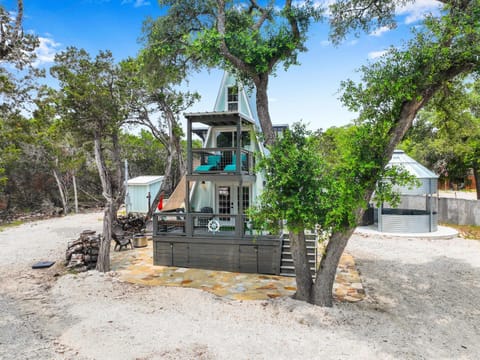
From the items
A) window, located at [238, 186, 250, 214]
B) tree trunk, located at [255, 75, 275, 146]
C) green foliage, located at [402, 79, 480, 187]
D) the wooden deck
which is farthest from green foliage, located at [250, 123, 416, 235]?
window, located at [238, 186, 250, 214]

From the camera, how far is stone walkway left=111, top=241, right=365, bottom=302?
8.70 metres

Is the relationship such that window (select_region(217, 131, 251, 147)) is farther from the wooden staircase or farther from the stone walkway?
the stone walkway

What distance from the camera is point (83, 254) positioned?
11.0 m

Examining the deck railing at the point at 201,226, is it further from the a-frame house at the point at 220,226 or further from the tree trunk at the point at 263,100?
the tree trunk at the point at 263,100

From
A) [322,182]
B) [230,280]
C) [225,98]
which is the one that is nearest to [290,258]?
[230,280]

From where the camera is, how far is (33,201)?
2730 cm

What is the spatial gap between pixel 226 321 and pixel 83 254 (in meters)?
6.91

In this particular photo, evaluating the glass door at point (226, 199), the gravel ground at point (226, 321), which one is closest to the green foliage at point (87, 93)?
the glass door at point (226, 199)

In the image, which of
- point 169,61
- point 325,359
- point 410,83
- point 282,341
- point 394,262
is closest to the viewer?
point 325,359

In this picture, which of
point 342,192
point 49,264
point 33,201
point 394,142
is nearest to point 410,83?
point 394,142

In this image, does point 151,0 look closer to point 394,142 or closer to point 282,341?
point 394,142

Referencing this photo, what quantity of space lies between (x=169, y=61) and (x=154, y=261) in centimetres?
733

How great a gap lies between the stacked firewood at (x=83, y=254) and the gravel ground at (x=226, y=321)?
0.63 metres

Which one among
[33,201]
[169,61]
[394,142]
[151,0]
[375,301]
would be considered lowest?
[375,301]
